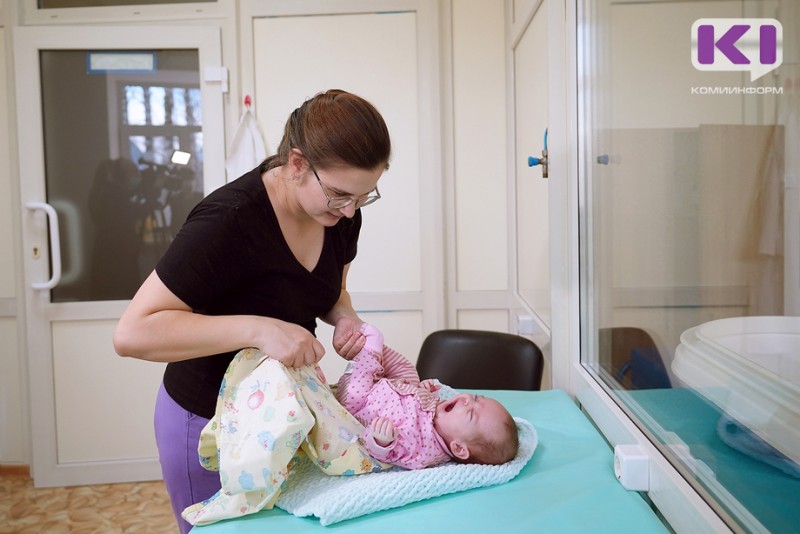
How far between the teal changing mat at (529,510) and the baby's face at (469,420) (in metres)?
0.11

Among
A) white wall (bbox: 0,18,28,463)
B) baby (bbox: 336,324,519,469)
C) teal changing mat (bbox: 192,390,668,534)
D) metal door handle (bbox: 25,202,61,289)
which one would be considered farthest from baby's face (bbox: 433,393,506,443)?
white wall (bbox: 0,18,28,463)

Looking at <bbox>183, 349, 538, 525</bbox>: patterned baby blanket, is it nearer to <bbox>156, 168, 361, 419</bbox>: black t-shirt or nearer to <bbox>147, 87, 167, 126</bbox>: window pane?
<bbox>156, 168, 361, 419</bbox>: black t-shirt

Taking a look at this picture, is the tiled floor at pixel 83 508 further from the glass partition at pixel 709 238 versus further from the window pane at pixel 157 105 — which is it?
the glass partition at pixel 709 238

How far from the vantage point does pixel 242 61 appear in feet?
9.89

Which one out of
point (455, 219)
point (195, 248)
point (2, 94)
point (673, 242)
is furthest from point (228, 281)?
point (2, 94)

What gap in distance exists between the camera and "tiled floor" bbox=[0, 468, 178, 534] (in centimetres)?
262

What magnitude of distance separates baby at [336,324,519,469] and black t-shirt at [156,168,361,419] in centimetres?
18

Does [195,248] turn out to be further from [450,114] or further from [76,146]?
[76,146]

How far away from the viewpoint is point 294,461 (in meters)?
1.25

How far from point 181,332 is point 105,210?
7.34 feet

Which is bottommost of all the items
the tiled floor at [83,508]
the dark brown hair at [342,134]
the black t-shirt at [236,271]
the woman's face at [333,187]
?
the tiled floor at [83,508]

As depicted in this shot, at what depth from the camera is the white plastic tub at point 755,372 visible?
2.41 ft

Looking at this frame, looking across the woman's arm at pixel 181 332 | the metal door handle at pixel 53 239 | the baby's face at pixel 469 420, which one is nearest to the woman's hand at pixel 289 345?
the woman's arm at pixel 181 332

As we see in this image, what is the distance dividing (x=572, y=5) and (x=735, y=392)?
115 cm
